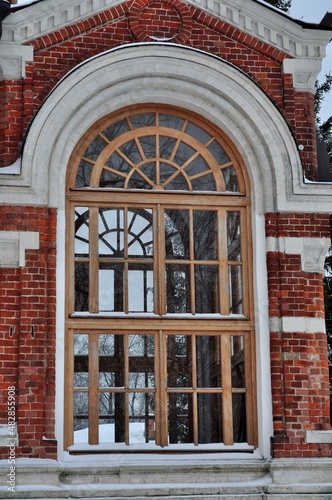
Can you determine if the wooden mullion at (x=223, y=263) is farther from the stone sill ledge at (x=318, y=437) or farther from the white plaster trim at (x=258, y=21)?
the white plaster trim at (x=258, y=21)

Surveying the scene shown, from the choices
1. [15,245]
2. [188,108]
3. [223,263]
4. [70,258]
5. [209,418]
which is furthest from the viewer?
[188,108]

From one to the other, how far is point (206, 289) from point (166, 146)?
173 cm

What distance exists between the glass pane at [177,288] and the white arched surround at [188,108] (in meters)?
0.78

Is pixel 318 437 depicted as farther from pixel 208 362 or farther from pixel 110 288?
pixel 110 288

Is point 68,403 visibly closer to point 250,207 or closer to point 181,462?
point 181,462

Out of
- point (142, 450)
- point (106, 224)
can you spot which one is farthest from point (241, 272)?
point (142, 450)

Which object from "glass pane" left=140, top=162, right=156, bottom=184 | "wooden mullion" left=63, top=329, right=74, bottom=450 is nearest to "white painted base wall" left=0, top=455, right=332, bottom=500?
"wooden mullion" left=63, top=329, right=74, bottom=450

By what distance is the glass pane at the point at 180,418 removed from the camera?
9719 mm

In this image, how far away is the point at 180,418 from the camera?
9.75 metres

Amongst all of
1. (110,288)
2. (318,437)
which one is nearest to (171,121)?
(110,288)

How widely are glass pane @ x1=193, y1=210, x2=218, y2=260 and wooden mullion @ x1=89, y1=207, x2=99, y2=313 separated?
1.13 metres

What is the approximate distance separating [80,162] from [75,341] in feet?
6.67

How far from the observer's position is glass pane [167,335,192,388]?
9.82 meters

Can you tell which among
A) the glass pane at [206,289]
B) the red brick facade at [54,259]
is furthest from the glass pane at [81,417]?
the glass pane at [206,289]
